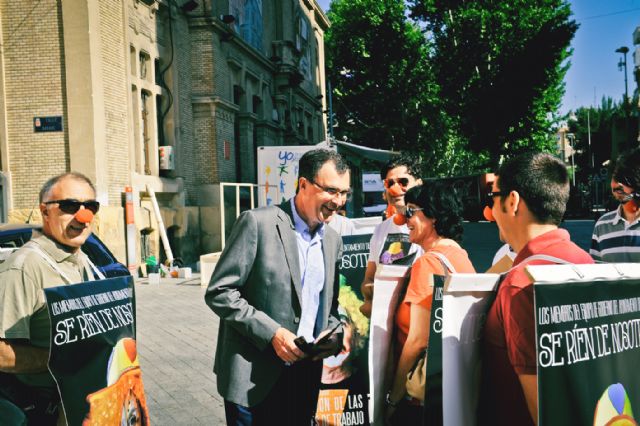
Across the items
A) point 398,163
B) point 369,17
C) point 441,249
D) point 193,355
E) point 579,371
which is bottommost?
point 193,355

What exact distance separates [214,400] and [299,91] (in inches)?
1056

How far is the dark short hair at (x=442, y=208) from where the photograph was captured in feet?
10.6

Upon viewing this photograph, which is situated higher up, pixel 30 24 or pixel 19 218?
pixel 30 24

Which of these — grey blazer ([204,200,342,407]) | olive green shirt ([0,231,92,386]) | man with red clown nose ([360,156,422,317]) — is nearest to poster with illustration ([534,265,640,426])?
grey blazer ([204,200,342,407])

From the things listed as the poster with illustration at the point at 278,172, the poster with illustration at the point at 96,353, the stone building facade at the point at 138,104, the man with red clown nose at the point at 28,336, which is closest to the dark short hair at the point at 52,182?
the man with red clown nose at the point at 28,336

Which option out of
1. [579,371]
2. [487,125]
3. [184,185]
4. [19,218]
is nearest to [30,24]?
[19,218]

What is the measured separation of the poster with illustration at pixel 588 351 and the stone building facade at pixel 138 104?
12865 millimetres

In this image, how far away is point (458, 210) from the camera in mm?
3258

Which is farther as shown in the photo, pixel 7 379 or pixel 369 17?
pixel 369 17

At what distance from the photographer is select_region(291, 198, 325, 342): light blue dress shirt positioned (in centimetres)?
310

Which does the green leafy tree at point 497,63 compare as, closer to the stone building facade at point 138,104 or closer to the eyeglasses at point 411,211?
the stone building facade at point 138,104

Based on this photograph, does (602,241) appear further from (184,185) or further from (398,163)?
(184,185)

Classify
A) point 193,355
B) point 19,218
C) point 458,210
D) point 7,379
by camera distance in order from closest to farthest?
point 7,379 → point 458,210 → point 193,355 → point 19,218

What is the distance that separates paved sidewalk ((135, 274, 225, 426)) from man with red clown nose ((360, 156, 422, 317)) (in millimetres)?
1910
